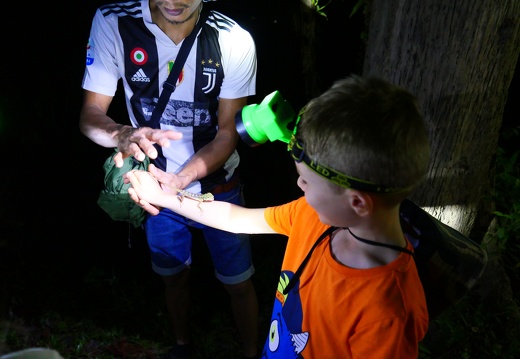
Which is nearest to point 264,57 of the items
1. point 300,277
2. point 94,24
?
point 94,24

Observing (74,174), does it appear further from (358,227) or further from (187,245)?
(358,227)

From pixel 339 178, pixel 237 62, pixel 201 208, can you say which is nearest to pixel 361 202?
pixel 339 178

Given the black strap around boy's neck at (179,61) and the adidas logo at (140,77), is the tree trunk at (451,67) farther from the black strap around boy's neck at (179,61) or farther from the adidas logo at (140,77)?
the adidas logo at (140,77)

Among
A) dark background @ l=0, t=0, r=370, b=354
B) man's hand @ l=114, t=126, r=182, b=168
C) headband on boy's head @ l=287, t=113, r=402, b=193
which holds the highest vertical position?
headband on boy's head @ l=287, t=113, r=402, b=193

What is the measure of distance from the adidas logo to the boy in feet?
3.78

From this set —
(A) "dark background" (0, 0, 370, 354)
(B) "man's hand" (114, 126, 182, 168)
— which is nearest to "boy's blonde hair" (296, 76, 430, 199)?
(B) "man's hand" (114, 126, 182, 168)

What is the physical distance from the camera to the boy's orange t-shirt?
54.5 inches

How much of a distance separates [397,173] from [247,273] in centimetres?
175

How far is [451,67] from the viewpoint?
2139 millimetres

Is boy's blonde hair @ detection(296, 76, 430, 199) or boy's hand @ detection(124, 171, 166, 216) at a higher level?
boy's blonde hair @ detection(296, 76, 430, 199)

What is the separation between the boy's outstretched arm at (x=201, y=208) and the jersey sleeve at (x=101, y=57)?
0.66 m

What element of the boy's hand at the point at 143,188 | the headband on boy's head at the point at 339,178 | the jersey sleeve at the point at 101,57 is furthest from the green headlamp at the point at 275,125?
the jersey sleeve at the point at 101,57

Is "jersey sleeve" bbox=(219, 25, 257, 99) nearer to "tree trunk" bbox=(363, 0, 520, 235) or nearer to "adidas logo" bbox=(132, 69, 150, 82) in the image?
"adidas logo" bbox=(132, 69, 150, 82)

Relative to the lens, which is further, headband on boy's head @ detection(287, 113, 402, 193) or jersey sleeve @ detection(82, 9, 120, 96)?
jersey sleeve @ detection(82, 9, 120, 96)
